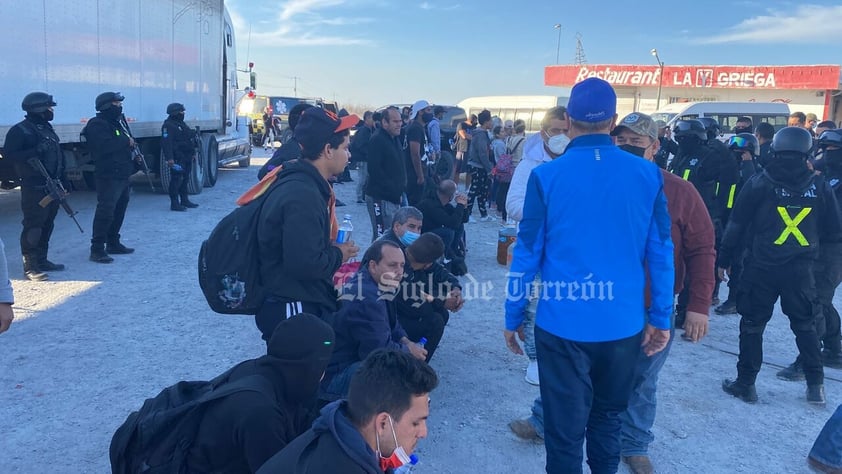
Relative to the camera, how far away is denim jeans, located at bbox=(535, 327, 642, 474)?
2623mm

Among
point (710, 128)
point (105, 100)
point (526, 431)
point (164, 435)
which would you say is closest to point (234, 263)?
point (164, 435)

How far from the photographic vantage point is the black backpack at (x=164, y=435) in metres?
2.26

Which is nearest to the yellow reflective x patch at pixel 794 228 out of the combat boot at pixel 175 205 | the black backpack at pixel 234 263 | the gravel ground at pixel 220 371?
the gravel ground at pixel 220 371

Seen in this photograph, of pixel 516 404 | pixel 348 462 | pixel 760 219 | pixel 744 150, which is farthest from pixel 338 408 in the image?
pixel 744 150

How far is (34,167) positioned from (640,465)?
242 inches

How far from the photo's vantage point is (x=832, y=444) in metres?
3.41

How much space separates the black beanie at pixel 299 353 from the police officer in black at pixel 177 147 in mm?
8648

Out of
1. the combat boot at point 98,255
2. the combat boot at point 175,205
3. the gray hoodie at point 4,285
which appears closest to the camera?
the gray hoodie at point 4,285

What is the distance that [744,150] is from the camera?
6656 mm

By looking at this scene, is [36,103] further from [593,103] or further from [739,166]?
[739,166]

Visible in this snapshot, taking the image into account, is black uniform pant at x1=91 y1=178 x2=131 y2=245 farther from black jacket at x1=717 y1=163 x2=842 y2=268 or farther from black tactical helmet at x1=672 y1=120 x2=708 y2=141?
black jacket at x1=717 y1=163 x2=842 y2=268

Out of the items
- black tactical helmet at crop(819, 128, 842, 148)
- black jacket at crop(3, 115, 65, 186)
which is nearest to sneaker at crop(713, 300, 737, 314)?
black tactical helmet at crop(819, 128, 842, 148)

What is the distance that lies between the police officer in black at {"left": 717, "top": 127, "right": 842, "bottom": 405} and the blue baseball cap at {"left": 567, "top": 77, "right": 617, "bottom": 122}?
2204 mm

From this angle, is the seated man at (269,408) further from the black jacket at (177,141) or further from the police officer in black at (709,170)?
the black jacket at (177,141)
